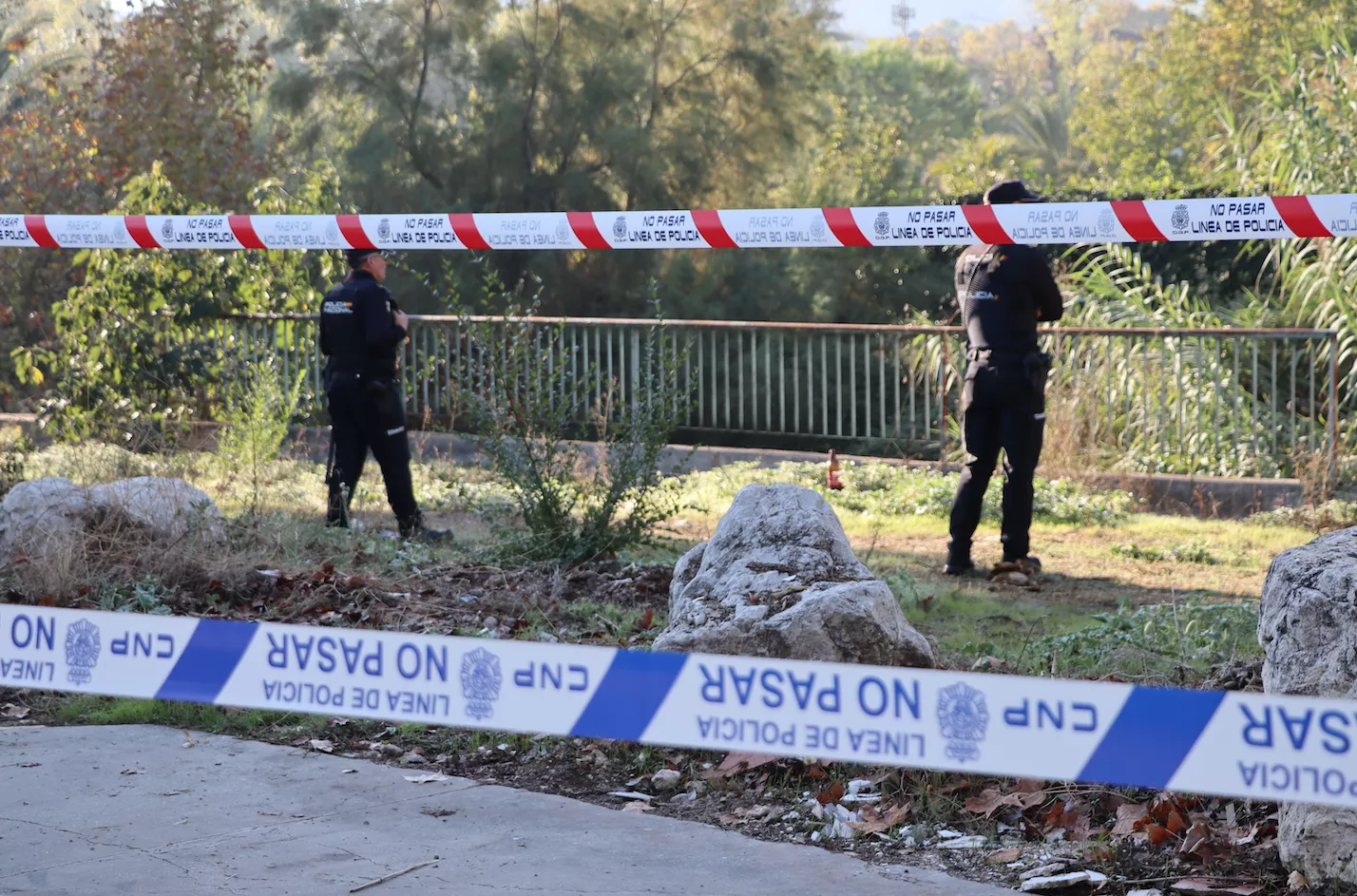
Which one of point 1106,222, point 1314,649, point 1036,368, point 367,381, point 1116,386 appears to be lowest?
point 1314,649

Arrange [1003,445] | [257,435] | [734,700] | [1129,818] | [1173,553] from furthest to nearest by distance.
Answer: [257,435]
[1173,553]
[1003,445]
[1129,818]
[734,700]

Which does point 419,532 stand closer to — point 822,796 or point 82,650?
point 822,796

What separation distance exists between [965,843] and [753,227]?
2763 millimetres

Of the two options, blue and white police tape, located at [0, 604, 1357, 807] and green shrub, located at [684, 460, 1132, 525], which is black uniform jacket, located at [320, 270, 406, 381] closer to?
green shrub, located at [684, 460, 1132, 525]

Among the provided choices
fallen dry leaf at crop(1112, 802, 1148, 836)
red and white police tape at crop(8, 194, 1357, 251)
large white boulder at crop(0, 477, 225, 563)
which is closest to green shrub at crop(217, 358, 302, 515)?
large white boulder at crop(0, 477, 225, 563)

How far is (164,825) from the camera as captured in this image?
4.31 meters

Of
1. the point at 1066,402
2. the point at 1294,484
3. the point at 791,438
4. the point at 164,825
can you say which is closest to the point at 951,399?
the point at 791,438

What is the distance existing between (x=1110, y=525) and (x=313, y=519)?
4.74 metres

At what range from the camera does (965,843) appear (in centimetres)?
416

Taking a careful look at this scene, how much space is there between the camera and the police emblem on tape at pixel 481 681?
120 inches

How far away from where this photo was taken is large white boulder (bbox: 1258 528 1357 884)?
141 inches

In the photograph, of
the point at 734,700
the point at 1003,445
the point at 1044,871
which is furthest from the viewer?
the point at 1003,445

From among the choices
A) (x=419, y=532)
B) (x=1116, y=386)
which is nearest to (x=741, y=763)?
(x=419, y=532)

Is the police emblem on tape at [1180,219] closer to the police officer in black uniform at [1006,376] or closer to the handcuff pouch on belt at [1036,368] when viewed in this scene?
the police officer in black uniform at [1006,376]
